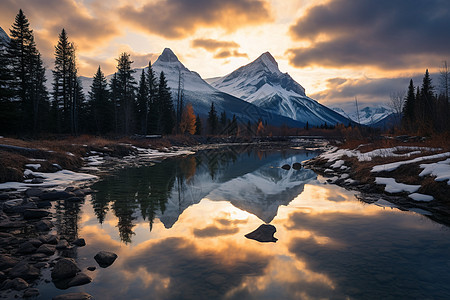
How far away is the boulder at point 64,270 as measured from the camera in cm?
444

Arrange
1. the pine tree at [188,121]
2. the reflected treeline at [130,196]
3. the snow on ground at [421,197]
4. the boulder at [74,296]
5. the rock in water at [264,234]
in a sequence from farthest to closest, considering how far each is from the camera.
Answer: the pine tree at [188,121]
the snow on ground at [421,197]
the reflected treeline at [130,196]
the rock in water at [264,234]
the boulder at [74,296]

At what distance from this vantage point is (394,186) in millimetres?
11602

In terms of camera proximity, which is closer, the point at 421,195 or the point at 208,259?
the point at 208,259

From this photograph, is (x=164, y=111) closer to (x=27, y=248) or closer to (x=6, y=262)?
(x=27, y=248)

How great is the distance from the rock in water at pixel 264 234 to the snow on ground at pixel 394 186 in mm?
7256

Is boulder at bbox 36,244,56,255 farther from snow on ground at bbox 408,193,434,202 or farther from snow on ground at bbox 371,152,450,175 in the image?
snow on ground at bbox 371,152,450,175

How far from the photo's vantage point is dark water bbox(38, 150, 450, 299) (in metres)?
4.36

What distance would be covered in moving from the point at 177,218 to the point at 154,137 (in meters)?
38.5

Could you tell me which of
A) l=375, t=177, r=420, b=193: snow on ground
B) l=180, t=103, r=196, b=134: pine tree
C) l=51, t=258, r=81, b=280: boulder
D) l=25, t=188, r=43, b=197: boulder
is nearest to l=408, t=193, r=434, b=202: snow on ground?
l=375, t=177, r=420, b=193: snow on ground

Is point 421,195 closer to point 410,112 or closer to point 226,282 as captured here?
point 226,282

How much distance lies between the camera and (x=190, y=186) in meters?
14.1

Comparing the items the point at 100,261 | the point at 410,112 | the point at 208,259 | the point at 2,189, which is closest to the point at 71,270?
the point at 100,261

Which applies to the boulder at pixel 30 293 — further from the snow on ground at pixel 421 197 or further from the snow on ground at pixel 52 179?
the snow on ground at pixel 421 197

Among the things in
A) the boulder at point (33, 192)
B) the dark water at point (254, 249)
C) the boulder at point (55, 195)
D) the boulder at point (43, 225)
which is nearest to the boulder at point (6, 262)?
the dark water at point (254, 249)
